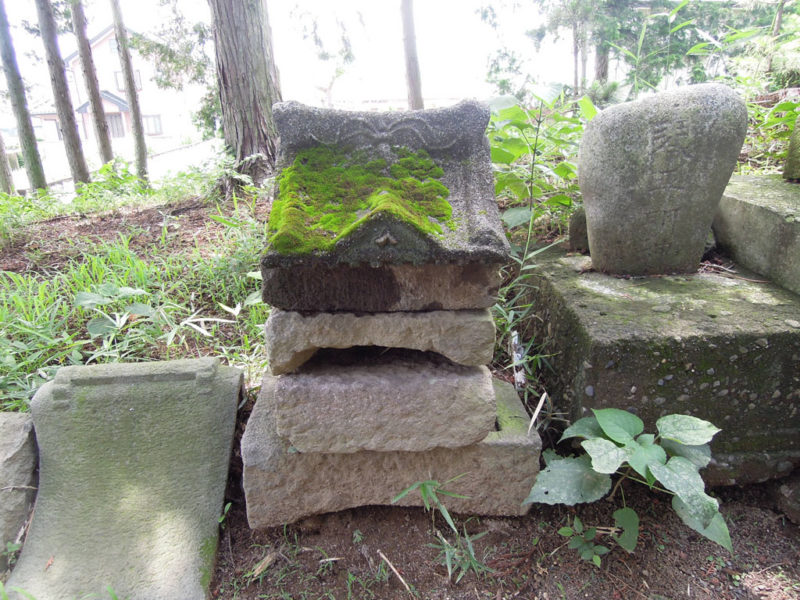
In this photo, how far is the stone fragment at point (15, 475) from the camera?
4.73 ft

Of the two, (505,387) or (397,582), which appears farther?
(505,387)

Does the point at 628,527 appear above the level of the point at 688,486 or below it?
below

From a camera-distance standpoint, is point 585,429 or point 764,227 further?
point 764,227

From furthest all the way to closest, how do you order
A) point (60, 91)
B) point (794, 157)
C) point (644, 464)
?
A: point (60, 91) < point (794, 157) < point (644, 464)

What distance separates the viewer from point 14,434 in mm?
1597

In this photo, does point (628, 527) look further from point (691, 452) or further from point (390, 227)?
point (390, 227)

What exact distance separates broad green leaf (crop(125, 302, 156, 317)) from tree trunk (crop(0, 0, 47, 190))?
5.80m

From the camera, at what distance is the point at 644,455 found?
116 cm

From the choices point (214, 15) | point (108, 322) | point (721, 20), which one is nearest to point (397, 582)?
point (108, 322)

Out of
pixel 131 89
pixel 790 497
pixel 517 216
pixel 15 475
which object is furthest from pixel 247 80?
pixel 131 89

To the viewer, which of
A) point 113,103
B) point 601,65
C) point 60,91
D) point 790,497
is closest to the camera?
point 790,497

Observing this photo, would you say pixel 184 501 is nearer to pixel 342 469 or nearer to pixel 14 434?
pixel 342 469

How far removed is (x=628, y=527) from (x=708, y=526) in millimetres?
210

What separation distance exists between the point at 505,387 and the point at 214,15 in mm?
3919
